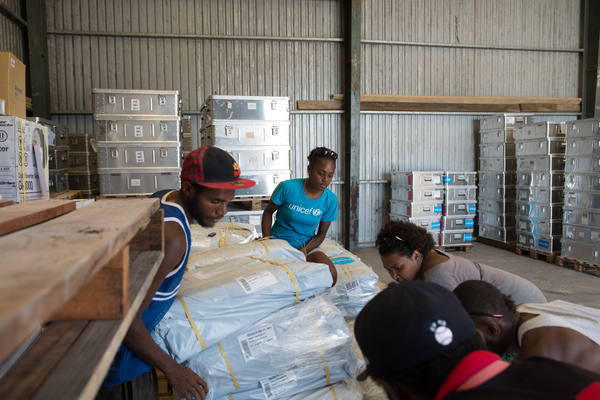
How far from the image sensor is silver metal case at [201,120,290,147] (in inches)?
243

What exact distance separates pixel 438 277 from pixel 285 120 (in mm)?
4397

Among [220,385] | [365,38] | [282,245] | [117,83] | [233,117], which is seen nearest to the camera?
[220,385]

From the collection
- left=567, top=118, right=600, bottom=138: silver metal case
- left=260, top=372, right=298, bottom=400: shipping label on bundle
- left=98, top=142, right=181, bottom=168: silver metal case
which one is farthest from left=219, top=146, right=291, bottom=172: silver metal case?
left=567, top=118, right=600, bottom=138: silver metal case

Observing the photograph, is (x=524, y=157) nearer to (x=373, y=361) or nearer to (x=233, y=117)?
(x=233, y=117)

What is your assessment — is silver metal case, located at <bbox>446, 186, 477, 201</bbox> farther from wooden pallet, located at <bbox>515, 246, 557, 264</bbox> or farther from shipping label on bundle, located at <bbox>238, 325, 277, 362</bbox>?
shipping label on bundle, located at <bbox>238, 325, 277, 362</bbox>

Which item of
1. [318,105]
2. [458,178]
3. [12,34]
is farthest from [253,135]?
[458,178]

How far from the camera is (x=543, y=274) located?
273 inches

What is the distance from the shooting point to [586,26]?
9836 millimetres

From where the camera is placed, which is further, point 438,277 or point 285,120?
point 285,120

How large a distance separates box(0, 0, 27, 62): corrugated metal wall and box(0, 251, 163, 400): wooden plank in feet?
24.7

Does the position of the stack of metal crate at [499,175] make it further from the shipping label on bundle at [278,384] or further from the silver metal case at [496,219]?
the shipping label on bundle at [278,384]

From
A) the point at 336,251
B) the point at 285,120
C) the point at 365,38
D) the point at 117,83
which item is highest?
the point at 365,38

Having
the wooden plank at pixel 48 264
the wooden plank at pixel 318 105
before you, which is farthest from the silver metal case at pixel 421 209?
the wooden plank at pixel 48 264

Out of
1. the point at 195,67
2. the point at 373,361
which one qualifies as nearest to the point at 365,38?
the point at 195,67
